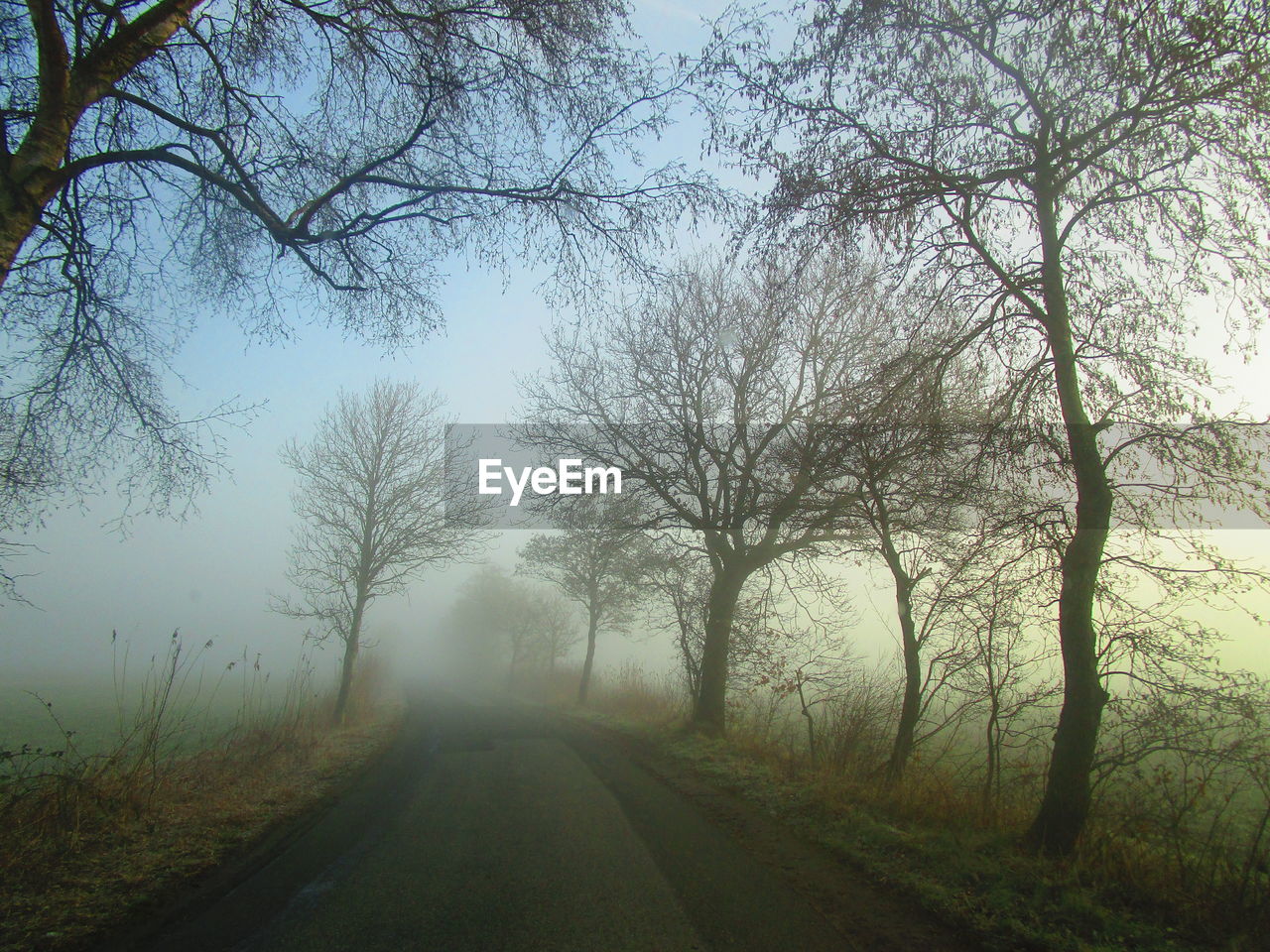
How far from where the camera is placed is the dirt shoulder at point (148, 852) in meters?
3.57

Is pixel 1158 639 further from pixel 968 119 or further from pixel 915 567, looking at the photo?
pixel 968 119

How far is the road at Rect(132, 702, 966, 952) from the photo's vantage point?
3527 millimetres

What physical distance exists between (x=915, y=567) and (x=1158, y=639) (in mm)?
2649

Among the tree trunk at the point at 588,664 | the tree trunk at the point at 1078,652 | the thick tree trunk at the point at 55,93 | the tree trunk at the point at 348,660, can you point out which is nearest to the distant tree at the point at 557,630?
the tree trunk at the point at 588,664

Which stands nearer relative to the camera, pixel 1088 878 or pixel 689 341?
pixel 1088 878

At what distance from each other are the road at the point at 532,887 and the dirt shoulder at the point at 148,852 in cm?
29

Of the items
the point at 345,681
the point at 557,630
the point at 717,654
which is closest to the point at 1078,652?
the point at 717,654

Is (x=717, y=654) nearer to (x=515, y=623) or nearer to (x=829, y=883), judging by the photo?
(x=829, y=883)

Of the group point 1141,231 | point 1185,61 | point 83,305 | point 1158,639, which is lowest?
point 1158,639

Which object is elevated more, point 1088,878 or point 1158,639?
point 1158,639

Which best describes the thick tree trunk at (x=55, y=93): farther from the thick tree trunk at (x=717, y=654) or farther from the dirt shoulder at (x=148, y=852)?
the thick tree trunk at (x=717, y=654)

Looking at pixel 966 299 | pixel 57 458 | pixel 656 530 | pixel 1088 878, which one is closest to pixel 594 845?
pixel 1088 878

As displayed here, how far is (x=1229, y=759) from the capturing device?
4.50 metres

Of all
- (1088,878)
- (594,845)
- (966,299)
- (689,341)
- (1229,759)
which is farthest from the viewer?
(689,341)
